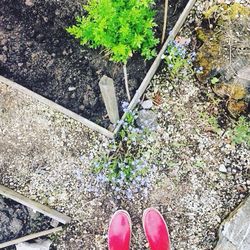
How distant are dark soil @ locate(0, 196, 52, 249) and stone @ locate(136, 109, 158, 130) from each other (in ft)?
3.13

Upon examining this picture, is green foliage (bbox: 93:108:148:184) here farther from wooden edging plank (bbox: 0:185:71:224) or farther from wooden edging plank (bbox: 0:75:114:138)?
wooden edging plank (bbox: 0:185:71:224)

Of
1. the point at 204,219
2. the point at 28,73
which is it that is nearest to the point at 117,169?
the point at 204,219

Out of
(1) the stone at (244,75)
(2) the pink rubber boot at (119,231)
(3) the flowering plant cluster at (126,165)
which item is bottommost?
(2) the pink rubber boot at (119,231)

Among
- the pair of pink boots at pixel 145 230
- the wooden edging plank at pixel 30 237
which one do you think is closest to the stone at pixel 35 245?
the wooden edging plank at pixel 30 237

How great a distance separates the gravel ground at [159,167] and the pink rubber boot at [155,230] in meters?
0.06

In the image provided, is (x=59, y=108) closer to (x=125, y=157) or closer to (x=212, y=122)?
(x=125, y=157)

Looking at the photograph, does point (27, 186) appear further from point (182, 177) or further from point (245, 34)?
point (245, 34)

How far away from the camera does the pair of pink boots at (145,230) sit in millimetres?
3625

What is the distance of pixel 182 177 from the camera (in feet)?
12.1

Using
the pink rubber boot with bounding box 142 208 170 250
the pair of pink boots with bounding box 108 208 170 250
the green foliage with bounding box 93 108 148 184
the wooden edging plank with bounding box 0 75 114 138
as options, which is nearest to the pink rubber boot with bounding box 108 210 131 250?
the pair of pink boots with bounding box 108 208 170 250

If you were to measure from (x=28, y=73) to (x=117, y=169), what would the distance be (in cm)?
94

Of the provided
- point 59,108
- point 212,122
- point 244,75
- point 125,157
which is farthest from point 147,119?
point 244,75

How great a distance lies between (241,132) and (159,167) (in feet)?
2.04

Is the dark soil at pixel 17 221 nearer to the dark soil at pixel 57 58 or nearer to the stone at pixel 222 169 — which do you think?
the dark soil at pixel 57 58
